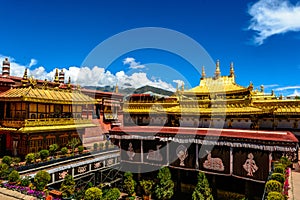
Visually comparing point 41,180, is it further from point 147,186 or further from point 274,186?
→ point 274,186

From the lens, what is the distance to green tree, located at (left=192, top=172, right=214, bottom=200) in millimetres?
14930

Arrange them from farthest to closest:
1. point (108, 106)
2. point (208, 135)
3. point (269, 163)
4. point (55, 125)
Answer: point (108, 106)
point (55, 125)
point (208, 135)
point (269, 163)

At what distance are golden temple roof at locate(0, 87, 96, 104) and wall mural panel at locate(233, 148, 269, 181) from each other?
15.7 m

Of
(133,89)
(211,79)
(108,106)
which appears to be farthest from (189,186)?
(133,89)

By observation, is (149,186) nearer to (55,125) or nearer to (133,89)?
(55,125)

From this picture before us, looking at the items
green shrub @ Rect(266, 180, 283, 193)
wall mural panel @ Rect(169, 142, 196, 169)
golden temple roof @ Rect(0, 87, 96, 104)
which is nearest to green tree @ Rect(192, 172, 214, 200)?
wall mural panel @ Rect(169, 142, 196, 169)

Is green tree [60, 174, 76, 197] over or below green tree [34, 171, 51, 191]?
below

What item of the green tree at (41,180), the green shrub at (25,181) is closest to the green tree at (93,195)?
the green tree at (41,180)

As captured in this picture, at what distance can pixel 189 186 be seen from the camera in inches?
683

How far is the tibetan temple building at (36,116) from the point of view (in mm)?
19531

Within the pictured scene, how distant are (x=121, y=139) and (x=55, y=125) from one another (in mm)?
6975

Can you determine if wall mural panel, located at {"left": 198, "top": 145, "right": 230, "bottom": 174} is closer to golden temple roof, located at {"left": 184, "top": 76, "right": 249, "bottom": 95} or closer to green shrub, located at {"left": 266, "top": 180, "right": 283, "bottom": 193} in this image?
green shrub, located at {"left": 266, "top": 180, "right": 283, "bottom": 193}

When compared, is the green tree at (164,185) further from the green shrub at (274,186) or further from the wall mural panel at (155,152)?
the green shrub at (274,186)

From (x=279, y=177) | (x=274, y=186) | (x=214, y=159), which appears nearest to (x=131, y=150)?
(x=214, y=159)
